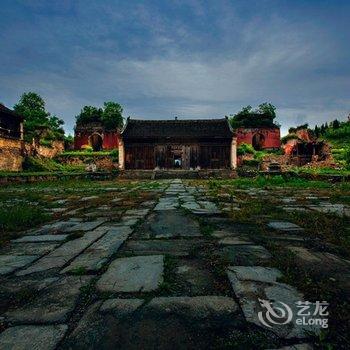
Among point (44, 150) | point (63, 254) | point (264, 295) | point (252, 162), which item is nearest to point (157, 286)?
point (264, 295)

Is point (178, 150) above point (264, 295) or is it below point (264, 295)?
above

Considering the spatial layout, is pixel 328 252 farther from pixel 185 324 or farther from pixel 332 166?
pixel 332 166

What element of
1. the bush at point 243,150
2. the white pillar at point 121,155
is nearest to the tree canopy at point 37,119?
the white pillar at point 121,155

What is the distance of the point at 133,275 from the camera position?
2.01m

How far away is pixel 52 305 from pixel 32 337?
0.30m

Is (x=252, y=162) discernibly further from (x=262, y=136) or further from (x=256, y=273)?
(x=256, y=273)

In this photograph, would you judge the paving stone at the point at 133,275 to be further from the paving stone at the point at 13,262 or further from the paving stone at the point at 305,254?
the paving stone at the point at 305,254

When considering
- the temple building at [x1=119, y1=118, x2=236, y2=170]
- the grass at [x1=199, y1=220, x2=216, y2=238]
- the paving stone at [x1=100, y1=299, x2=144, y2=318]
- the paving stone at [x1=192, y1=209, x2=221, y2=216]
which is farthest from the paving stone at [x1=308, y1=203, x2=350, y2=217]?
the temple building at [x1=119, y1=118, x2=236, y2=170]

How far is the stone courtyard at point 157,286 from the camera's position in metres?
1.27

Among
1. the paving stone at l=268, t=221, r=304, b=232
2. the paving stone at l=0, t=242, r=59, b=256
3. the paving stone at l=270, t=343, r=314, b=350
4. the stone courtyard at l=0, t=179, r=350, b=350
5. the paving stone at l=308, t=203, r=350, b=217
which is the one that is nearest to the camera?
the paving stone at l=270, t=343, r=314, b=350

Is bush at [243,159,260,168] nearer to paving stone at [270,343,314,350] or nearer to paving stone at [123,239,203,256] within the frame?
paving stone at [123,239,203,256]

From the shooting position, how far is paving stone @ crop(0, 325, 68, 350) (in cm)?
123
